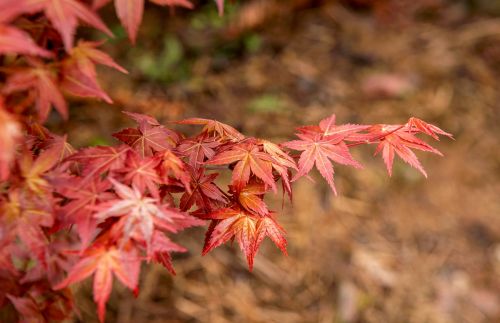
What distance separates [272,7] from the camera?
3938 mm

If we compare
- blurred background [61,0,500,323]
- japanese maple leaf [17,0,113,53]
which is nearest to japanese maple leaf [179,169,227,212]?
japanese maple leaf [17,0,113,53]

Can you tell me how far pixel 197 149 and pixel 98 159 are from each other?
0.24 m

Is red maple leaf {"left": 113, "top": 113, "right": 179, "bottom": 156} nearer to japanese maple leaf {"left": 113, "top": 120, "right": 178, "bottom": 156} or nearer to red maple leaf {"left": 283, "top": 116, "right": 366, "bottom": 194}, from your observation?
japanese maple leaf {"left": 113, "top": 120, "right": 178, "bottom": 156}

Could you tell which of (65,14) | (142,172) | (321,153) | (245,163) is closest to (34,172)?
(142,172)

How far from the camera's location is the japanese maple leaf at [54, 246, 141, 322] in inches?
38.1

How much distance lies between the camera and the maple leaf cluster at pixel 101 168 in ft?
3.15

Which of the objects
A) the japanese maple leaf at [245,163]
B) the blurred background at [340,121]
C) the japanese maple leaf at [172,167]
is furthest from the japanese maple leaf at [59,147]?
the blurred background at [340,121]

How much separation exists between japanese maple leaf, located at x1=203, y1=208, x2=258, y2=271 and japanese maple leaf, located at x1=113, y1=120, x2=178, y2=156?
0.68 feet

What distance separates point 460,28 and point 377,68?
1014 mm

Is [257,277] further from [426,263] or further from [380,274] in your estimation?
[426,263]

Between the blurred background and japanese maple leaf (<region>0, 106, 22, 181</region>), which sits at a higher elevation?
japanese maple leaf (<region>0, 106, 22, 181</region>)

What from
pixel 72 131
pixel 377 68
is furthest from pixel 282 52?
pixel 72 131

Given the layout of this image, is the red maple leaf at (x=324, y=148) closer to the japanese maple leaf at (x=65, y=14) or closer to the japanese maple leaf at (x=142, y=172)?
the japanese maple leaf at (x=142, y=172)

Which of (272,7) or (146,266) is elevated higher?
(272,7)
